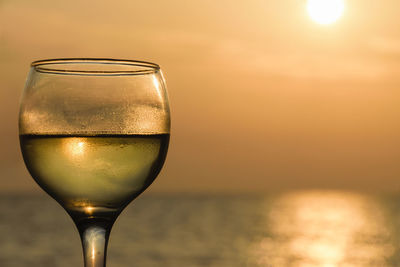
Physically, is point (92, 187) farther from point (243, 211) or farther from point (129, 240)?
point (243, 211)

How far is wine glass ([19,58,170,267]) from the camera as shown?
3.77 ft

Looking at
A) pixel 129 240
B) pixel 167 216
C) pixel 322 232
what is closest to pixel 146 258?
pixel 129 240

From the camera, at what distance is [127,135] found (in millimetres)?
1170

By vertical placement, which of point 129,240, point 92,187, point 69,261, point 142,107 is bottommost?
point 92,187

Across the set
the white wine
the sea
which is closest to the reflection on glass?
the sea

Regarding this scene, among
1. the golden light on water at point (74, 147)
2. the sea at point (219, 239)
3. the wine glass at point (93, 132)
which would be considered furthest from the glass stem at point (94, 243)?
the sea at point (219, 239)

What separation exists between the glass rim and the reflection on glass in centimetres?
3589

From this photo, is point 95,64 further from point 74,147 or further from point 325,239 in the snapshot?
point 325,239

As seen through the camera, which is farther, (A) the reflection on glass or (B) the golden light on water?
(A) the reflection on glass

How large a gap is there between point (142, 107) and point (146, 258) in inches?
1519

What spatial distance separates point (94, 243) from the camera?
111cm

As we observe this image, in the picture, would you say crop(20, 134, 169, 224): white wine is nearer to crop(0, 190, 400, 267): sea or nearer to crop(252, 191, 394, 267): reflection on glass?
crop(0, 190, 400, 267): sea

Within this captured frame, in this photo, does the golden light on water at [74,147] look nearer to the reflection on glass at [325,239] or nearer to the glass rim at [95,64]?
the glass rim at [95,64]

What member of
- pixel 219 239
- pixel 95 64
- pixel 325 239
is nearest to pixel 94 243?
pixel 95 64
